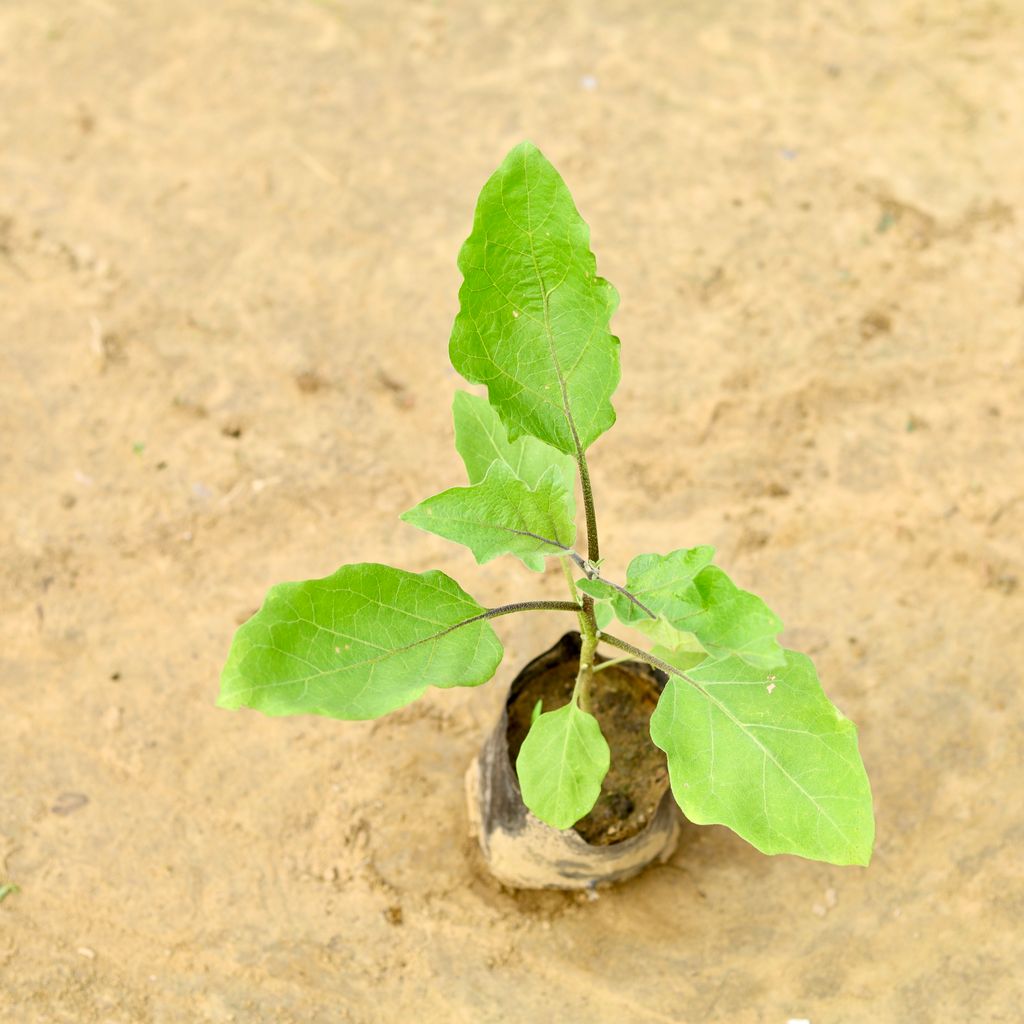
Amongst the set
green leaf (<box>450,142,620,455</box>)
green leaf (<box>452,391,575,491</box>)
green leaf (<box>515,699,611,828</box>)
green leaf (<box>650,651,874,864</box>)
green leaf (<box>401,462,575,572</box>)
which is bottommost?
green leaf (<box>515,699,611,828</box>)

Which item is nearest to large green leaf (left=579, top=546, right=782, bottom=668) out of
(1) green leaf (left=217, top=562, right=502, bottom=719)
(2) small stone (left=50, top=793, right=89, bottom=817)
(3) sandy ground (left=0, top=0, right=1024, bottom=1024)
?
(1) green leaf (left=217, top=562, right=502, bottom=719)

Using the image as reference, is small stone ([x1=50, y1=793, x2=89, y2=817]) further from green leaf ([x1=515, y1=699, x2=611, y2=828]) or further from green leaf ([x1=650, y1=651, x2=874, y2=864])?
green leaf ([x1=650, y1=651, x2=874, y2=864])

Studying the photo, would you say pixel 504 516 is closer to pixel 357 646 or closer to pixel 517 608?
pixel 517 608

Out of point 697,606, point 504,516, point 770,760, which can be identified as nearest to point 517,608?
point 504,516

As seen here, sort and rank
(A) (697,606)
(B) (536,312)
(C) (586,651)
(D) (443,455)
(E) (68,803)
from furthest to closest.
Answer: (D) (443,455) < (E) (68,803) < (C) (586,651) < (B) (536,312) < (A) (697,606)

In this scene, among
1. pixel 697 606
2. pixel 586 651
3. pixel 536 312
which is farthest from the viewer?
pixel 586 651

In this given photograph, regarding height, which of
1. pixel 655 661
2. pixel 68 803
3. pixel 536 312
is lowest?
pixel 68 803

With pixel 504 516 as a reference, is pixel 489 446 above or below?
below

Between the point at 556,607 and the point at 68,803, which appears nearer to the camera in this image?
the point at 556,607

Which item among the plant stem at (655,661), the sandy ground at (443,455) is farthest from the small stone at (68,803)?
the plant stem at (655,661)
